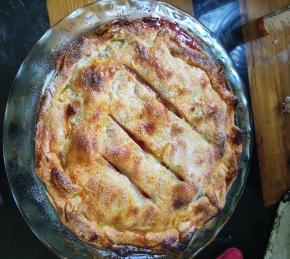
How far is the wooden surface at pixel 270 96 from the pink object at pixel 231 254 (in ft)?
0.82

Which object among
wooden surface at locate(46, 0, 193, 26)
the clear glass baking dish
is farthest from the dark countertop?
the clear glass baking dish

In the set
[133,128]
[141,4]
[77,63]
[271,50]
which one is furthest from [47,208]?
[271,50]

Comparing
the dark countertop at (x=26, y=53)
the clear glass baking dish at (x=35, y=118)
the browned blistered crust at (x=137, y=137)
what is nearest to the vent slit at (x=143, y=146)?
the browned blistered crust at (x=137, y=137)

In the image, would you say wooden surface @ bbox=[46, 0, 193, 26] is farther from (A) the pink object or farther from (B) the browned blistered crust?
(A) the pink object

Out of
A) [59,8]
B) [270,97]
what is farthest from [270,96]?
[59,8]

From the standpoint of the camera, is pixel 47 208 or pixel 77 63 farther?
pixel 47 208

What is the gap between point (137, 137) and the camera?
164 cm

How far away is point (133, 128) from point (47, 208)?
1.29ft

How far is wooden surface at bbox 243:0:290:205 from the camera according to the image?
2.14 metres

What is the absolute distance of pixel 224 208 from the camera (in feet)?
6.07

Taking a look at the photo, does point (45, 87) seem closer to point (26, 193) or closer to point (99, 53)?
point (99, 53)

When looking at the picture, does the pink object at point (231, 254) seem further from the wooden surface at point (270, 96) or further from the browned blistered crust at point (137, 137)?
the browned blistered crust at point (137, 137)

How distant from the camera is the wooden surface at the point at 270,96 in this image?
84.4 inches

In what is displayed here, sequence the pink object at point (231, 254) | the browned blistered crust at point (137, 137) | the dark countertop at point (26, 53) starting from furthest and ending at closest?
the pink object at point (231, 254) → the dark countertop at point (26, 53) → the browned blistered crust at point (137, 137)
